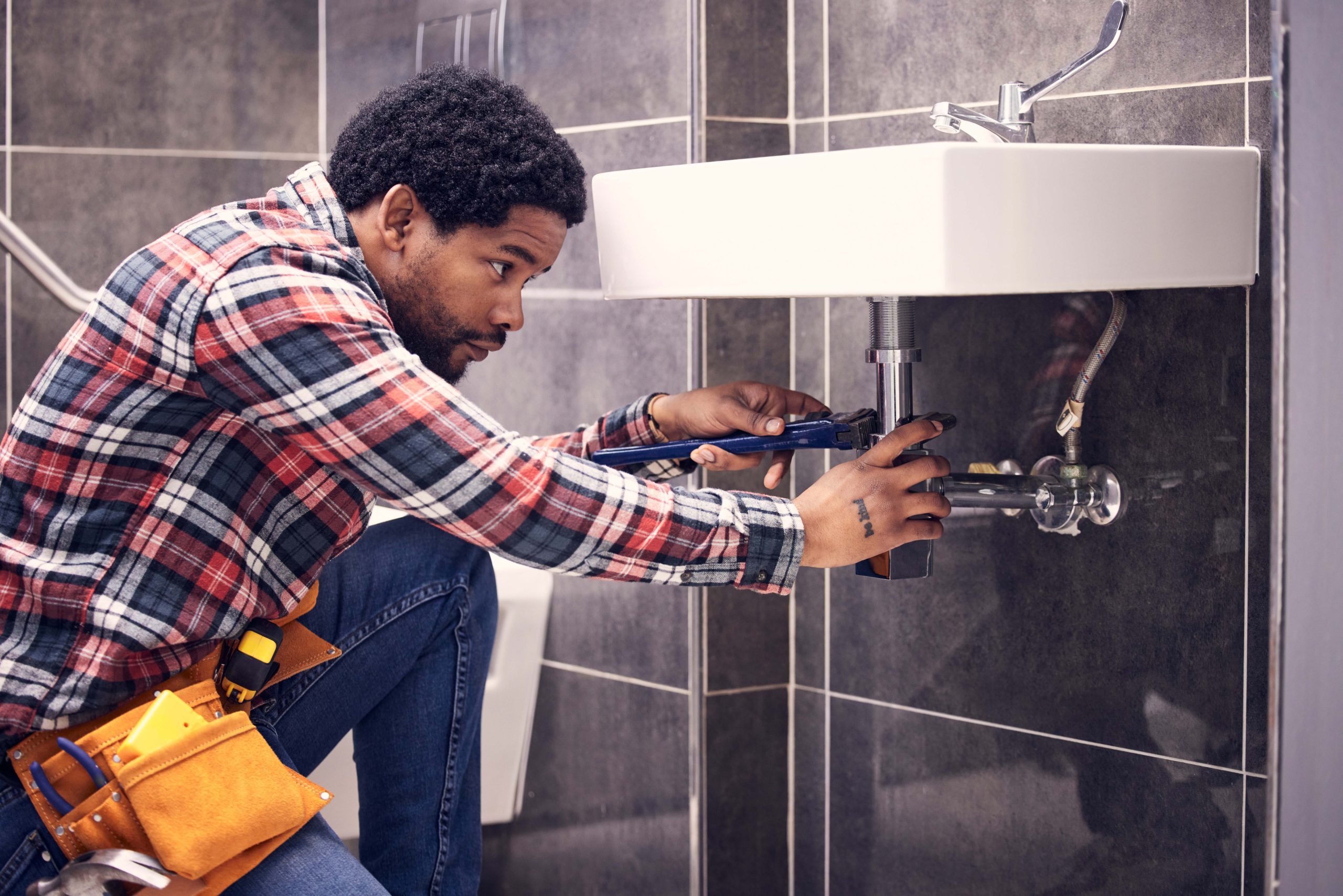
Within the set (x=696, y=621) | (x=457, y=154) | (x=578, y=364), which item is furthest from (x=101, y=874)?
(x=578, y=364)

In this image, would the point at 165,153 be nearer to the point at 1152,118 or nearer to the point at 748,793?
the point at 748,793

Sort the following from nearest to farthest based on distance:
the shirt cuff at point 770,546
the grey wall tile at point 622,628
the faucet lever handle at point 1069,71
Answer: the shirt cuff at point 770,546 < the faucet lever handle at point 1069,71 < the grey wall tile at point 622,628

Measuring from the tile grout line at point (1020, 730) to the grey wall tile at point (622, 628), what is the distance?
0.60 feet

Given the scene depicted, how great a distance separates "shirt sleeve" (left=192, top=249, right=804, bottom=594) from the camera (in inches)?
36.6

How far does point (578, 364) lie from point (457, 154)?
611mm

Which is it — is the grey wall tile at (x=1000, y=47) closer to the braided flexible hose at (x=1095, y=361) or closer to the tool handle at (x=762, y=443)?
the braided flexible hose at (x=1095, y=361)

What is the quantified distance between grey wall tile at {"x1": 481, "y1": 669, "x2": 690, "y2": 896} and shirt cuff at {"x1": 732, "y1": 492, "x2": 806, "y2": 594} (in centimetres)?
58

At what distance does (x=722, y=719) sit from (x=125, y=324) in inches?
35.7

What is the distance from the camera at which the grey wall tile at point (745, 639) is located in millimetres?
1584

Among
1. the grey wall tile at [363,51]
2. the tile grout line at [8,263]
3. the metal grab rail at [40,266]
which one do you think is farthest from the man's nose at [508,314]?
the tile grout line at [8,263]

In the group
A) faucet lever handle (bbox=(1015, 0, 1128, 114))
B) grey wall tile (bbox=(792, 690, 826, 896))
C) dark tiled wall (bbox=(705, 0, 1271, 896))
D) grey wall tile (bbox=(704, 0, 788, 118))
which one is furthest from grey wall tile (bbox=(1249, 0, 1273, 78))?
grey wall tile (bbox=(792, 690, 826, 896))

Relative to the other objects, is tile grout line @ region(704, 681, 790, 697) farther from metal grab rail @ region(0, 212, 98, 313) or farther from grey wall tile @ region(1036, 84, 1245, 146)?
metal grab rail @ region(0, 212, 98, 313)

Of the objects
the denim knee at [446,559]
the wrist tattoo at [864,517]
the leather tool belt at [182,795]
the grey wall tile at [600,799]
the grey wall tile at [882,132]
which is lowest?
the grey wall tile at [600,799]

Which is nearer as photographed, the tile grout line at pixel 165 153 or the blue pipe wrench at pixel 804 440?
the blue pipe wrench at pixel 804 440
